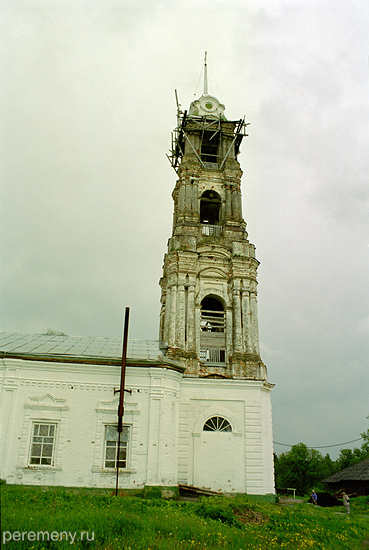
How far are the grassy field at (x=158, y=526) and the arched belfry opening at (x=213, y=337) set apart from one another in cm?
676

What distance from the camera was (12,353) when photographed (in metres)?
15.4

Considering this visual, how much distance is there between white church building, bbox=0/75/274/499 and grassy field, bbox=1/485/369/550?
9.66ft

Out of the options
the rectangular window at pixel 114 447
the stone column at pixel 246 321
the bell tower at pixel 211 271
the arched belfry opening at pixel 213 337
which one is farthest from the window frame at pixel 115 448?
the stone column at pixel 246 321

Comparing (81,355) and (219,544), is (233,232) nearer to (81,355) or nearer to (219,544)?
(81,355)

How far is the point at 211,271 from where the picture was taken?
67.1 feet

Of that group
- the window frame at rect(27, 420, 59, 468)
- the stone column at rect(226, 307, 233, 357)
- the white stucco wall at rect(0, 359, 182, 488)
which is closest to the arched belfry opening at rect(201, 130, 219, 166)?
the stone column at rect(226, 307, 233, 357)

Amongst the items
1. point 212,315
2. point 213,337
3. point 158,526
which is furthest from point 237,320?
point 158,526

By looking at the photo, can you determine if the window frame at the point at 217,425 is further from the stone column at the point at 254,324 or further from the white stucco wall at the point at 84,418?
the stone column at the point at 254,324

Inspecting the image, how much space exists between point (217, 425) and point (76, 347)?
6543mm

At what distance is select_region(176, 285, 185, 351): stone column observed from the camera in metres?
18.5

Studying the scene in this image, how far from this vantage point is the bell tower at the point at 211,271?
1864cm

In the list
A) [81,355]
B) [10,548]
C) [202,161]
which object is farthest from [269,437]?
[202,161]

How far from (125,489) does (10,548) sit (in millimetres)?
7674

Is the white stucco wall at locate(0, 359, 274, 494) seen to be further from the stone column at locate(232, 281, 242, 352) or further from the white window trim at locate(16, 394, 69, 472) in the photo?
the stone column at locate(232, 281, 242, 352)
